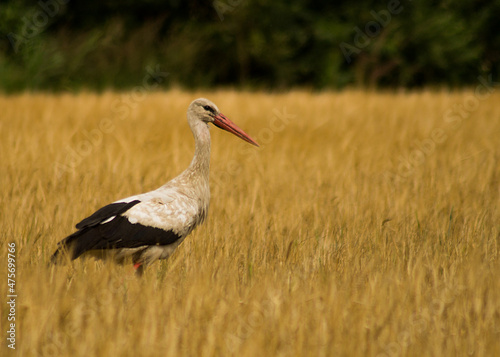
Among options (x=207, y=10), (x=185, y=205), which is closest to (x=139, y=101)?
(x=185, y=205)

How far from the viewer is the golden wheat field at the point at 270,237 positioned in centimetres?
263

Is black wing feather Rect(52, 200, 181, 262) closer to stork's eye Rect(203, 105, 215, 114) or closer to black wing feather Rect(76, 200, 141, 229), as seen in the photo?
black wing feather Rect(76, 200, 141, 229)

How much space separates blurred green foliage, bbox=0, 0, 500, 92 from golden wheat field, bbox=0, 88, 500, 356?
780 centimetres

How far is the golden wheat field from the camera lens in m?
2.63

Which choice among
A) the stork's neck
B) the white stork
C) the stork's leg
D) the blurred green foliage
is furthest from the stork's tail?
the blurred green foliage

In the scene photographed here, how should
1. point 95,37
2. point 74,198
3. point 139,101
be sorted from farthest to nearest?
1. point 95,37
2. point 139,101
3. point 74,198

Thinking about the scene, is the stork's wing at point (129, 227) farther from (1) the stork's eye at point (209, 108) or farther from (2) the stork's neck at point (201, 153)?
(1) the stork's eye at point (209, 108)

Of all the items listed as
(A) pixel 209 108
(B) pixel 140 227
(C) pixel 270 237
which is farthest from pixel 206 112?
(B) pixel 140 227

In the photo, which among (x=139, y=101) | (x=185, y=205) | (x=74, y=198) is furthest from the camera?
(x=139, y=101)

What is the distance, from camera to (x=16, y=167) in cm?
585

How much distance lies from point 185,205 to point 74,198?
1.67 m

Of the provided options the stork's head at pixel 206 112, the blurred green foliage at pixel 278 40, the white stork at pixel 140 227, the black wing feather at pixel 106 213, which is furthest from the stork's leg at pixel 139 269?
the blurred green foliage at pixel 278 40

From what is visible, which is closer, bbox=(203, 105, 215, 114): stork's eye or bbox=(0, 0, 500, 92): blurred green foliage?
bbox=(203, 105, 215, 114): stork's eye

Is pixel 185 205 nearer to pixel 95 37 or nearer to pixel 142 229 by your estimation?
pixel 142 229
